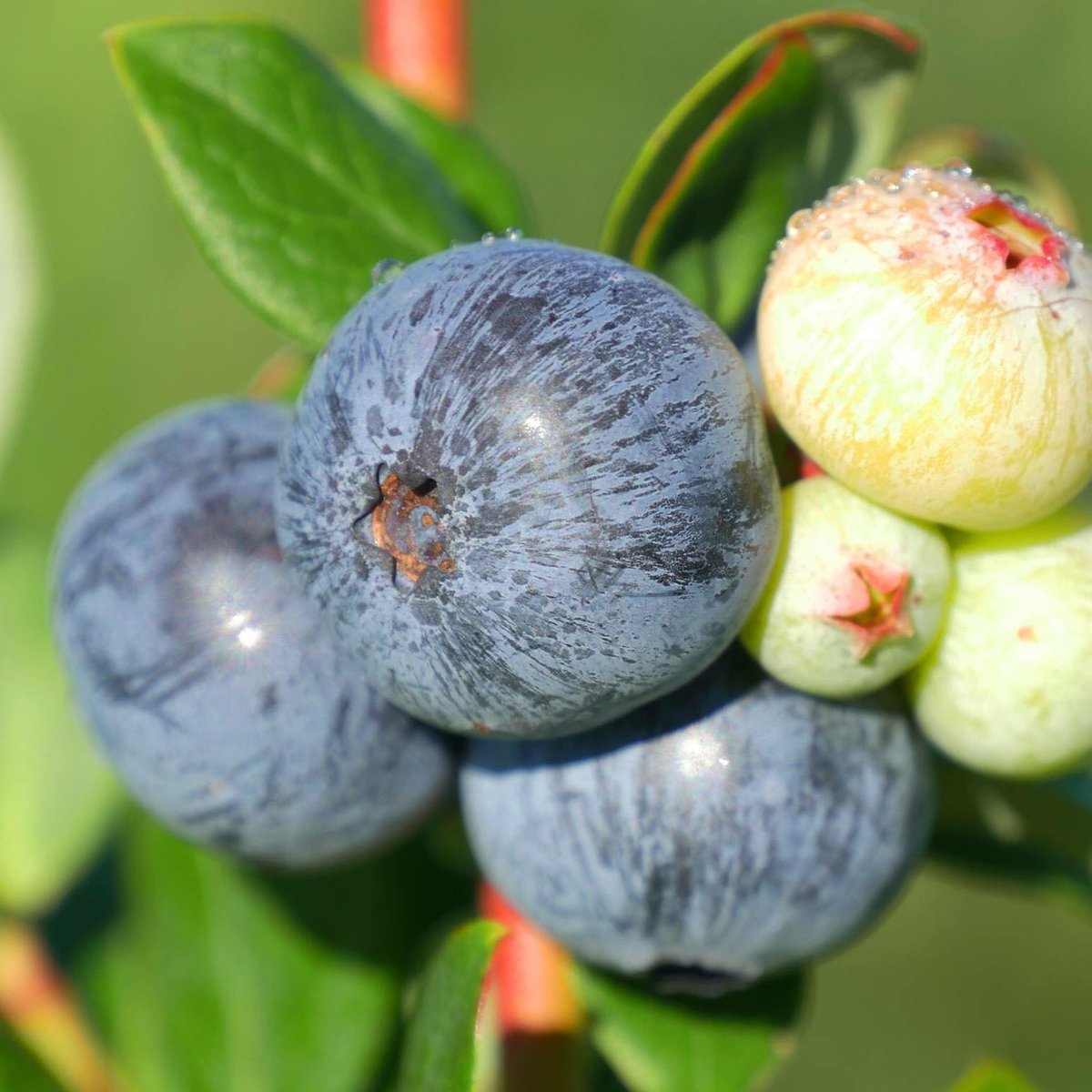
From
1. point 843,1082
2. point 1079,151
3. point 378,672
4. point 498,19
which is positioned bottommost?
point 843,1082

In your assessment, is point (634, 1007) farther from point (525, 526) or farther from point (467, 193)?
point (467, 193)

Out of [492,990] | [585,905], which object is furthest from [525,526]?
[492,990]

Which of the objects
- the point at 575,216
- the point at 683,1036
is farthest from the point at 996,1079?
the point at 575,216

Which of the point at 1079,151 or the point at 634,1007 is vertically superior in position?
the point at 634,1007

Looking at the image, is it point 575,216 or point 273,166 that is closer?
point 273,166

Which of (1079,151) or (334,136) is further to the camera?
(1079,151)

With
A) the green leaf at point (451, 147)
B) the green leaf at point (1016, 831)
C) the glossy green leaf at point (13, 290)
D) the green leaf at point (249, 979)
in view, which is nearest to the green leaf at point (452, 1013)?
the green leaf at point (249, 979)

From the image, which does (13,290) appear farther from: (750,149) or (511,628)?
(511,628)
